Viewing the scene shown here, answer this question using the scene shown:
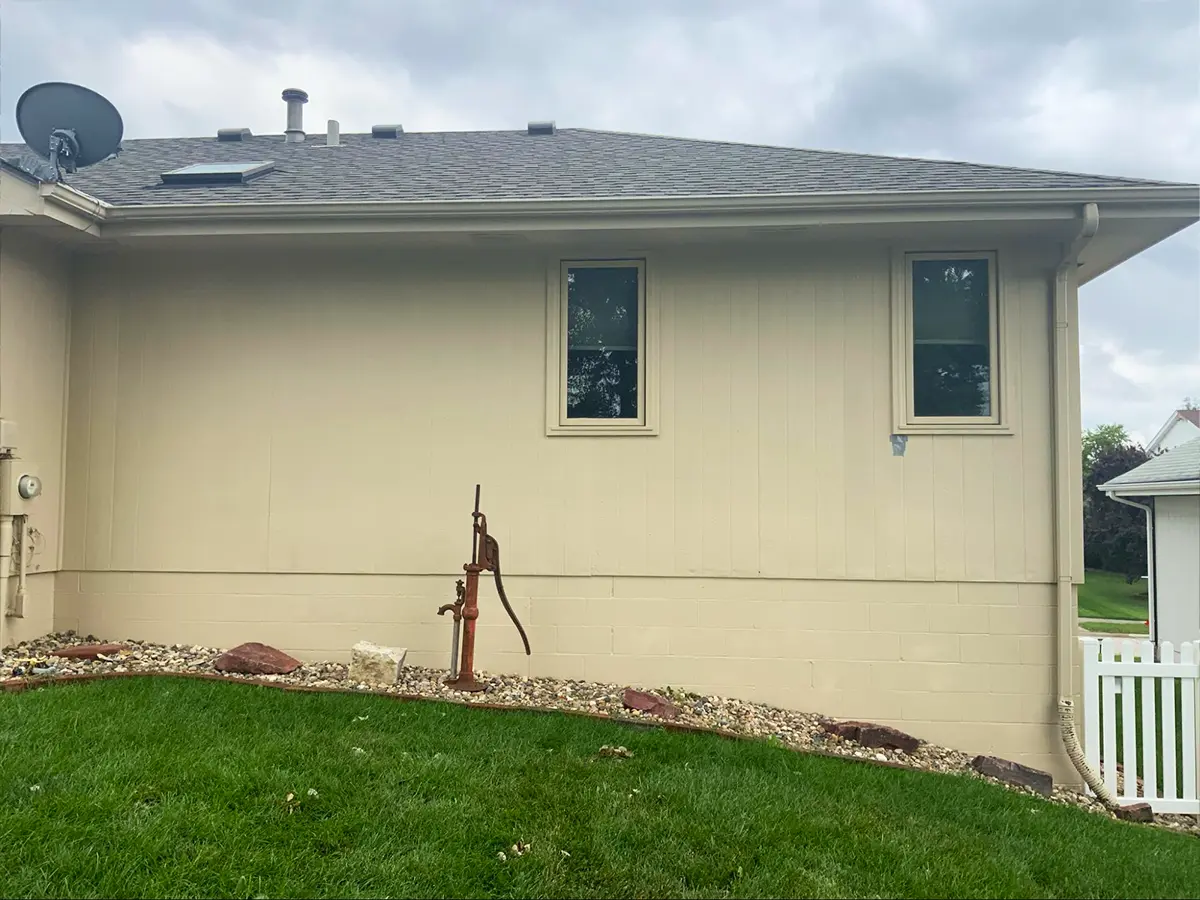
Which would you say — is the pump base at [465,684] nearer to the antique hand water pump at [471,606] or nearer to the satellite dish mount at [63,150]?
the antique hand water pump at [471,606]

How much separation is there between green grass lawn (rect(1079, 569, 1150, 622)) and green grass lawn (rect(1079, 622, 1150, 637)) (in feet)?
2.28

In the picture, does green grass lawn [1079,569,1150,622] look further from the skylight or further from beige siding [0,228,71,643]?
beige siding [0,228,71,643]

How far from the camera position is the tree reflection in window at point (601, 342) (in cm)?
523

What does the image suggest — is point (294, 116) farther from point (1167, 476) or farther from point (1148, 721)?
point (1167, 476)

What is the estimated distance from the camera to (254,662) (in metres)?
4.58

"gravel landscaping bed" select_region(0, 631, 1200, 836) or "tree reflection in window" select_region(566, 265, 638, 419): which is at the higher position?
"tree reflection in window" select_region(566, 265, 638, 419)

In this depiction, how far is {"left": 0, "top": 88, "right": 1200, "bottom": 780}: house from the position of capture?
16.2 ft

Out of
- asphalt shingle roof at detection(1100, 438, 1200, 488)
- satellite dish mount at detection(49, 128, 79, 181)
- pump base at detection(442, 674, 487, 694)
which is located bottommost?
pump base at detection(442, 674, 487, 694)

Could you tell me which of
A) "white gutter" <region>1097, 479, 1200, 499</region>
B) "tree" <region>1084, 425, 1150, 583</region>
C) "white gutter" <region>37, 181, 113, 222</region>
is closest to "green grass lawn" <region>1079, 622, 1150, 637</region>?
"white gutter" <region>1097, 479, 1200, 499</region>

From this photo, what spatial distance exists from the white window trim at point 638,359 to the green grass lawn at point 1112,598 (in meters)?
16.0

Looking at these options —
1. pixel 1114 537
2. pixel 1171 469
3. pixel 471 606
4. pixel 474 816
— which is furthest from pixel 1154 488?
pixel 1114 537

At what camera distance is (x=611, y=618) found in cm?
509

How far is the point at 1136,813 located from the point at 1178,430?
2734 centimetres

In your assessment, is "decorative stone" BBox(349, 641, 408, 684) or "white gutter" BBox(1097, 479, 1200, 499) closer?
"decorative stone" BBox(349, 641, 408, 684)
